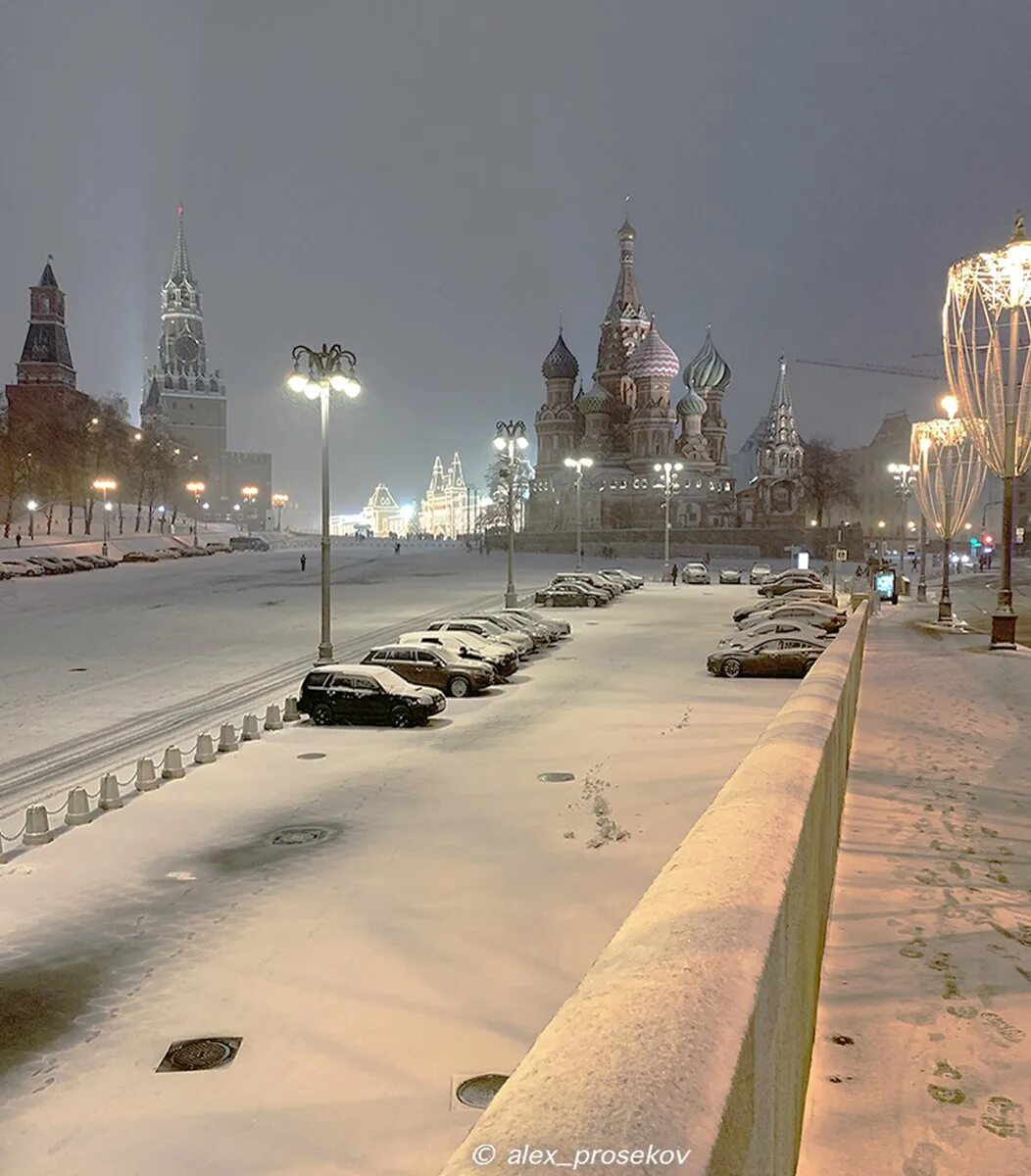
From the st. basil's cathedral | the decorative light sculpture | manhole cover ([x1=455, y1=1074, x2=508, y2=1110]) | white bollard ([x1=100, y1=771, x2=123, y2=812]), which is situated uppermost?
the st. basil's cathedral

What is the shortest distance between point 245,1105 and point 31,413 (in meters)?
120

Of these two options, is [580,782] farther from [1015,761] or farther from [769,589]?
[769,589]

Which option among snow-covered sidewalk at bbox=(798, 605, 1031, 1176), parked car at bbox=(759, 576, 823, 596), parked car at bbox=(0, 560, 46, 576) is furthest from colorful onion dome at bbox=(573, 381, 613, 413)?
snow-covered sidewalk at bbox=(798, 605, 1031, 1176)

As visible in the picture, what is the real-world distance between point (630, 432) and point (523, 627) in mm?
89688

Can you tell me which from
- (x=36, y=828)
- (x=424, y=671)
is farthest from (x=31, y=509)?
(x=36, y=828)

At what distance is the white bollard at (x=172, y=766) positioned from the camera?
50.9 ft

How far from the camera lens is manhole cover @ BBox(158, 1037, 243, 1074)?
7148 millimetres

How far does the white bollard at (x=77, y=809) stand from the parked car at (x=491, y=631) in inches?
546

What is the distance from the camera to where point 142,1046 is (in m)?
7.49

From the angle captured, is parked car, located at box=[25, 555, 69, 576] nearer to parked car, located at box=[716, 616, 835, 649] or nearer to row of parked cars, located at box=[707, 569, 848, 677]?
row of parked cars, located at box=[707, 569, 848, 677]

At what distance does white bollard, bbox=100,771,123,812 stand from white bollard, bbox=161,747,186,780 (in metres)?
1.39

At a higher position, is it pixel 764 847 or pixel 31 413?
pixel 31 413

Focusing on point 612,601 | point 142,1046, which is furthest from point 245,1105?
point 612,601

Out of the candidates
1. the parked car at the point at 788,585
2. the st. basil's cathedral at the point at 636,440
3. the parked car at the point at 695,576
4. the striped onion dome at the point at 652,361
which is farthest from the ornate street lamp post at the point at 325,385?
the striped onion dome at the point at 652,361
